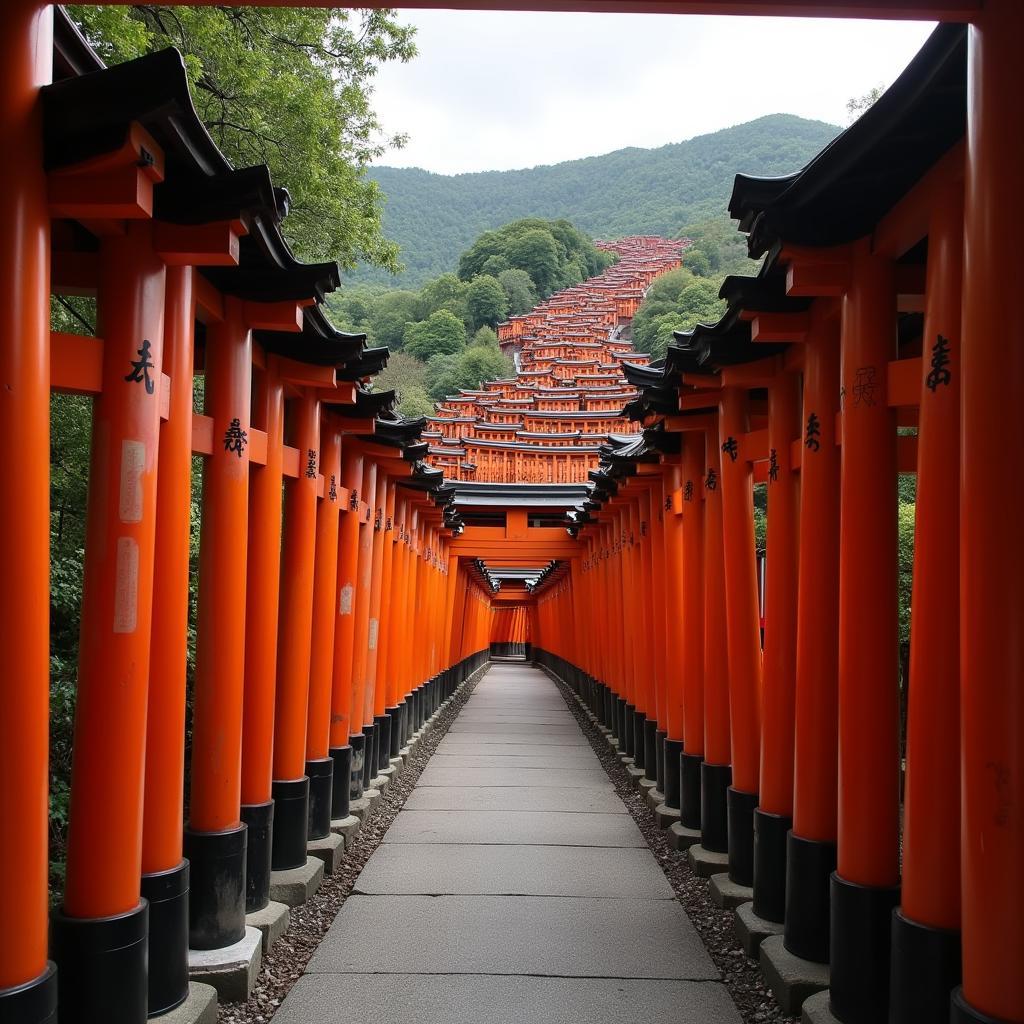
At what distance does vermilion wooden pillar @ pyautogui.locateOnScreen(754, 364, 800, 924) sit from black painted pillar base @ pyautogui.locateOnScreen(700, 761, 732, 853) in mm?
1672

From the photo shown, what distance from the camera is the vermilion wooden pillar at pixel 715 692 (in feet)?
25.8

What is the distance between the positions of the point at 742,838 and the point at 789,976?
187 cm

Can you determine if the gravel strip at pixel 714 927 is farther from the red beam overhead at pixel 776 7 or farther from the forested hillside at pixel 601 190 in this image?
the forested hillside at pixel 601 190

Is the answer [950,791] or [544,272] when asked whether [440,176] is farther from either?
[950,791]

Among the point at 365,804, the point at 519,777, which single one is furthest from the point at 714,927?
the point at 519,777

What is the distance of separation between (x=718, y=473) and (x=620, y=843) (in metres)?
3.37

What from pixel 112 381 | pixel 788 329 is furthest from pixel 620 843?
pixel 112 381

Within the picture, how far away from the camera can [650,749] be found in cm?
1177

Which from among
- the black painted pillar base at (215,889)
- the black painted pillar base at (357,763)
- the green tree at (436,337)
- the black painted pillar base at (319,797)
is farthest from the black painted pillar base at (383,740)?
the green tree at (436,337)

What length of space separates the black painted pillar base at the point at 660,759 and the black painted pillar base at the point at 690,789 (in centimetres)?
128

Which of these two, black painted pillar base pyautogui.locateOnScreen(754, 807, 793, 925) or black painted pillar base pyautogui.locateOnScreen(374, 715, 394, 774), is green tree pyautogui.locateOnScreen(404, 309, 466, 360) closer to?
black painted pillar base pyautogui.locateOnScreen(374, 715, 394, 774)

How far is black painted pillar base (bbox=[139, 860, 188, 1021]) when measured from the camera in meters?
4.50

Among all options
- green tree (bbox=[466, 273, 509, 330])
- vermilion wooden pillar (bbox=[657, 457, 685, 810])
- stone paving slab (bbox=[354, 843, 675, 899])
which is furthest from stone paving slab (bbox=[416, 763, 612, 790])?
green tree (bbox=[466, 273, 509, 330])
